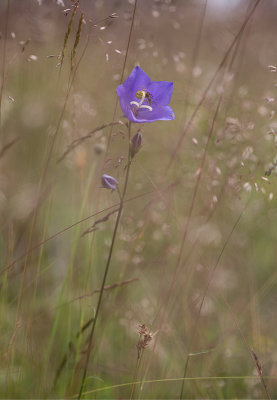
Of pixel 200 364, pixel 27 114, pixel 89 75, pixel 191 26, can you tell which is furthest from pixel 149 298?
pixel 191 26

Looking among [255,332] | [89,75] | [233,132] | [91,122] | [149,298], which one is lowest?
[149,298]

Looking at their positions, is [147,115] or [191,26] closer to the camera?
[147,115]

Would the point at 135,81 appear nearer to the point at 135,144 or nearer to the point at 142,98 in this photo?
the point at 142,98

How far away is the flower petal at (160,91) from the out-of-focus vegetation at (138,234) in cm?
16

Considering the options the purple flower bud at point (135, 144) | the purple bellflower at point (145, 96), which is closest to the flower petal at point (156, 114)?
the purple bellflower at point (145, 96)

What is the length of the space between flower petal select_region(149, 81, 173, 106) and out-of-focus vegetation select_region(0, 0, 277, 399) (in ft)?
0.53

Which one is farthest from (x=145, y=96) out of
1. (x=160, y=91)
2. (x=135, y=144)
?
(x=135, y=144)

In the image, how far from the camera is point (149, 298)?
6.93 ft

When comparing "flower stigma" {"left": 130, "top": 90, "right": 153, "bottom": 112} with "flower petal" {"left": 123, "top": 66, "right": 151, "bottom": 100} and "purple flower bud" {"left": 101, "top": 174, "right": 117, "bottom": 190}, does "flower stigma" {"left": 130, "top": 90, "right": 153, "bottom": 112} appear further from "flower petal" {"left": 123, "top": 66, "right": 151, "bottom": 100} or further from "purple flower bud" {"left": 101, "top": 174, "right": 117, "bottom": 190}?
"purple flower bud" {"left": 101, "top": 174, "right": 117, "bottom": 190}

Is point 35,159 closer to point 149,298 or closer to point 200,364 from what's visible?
point 149,298

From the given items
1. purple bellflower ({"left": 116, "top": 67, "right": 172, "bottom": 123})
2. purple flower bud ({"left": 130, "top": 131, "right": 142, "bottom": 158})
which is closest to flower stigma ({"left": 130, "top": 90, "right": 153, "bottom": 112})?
purple bellflower ({"left": 116, "top": 67, "right": 172, "bottom": 123})

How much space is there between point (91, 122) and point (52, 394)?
1631 millimetres

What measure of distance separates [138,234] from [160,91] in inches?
22.7

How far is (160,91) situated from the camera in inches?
50.0
